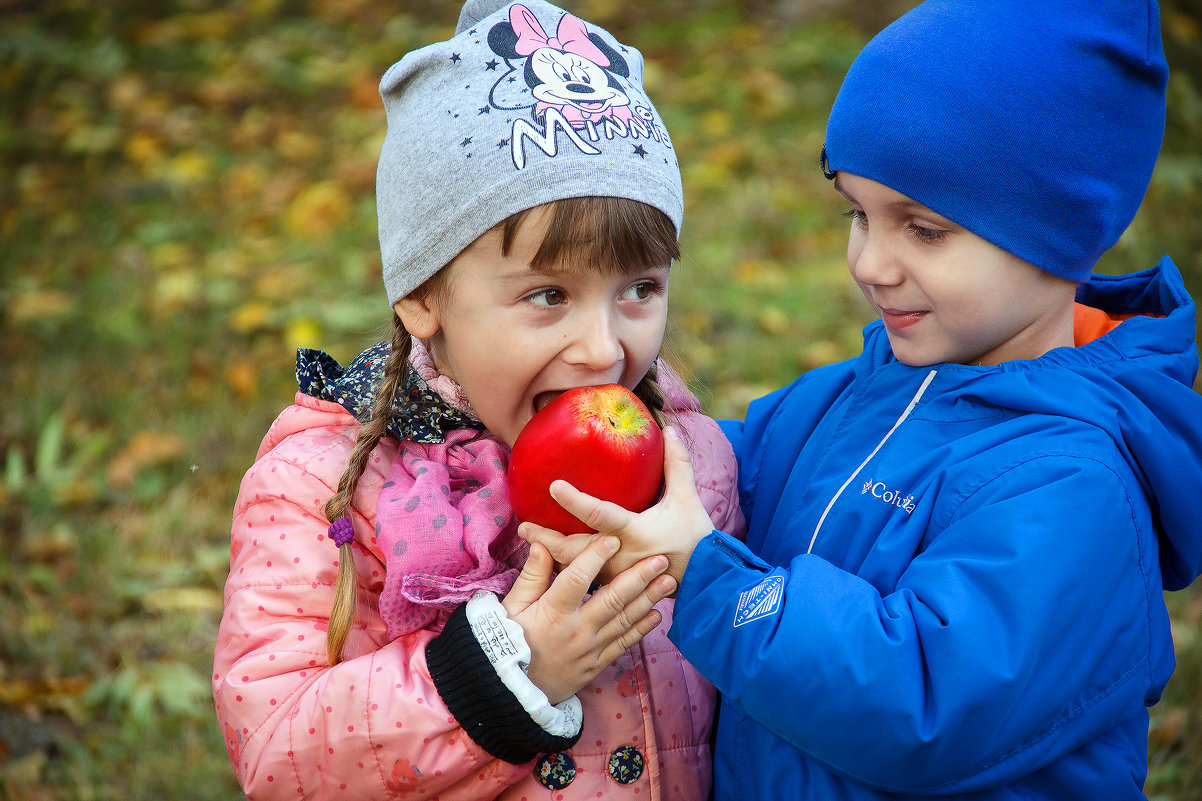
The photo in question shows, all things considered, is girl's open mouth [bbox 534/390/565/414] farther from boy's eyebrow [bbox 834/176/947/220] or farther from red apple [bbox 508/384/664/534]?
boy's eyebrow [bbox 834/176/947/220]

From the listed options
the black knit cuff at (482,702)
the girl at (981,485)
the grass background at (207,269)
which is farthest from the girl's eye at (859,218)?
the black knit cuff at (482,702)

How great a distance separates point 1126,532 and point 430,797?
4.26 ft

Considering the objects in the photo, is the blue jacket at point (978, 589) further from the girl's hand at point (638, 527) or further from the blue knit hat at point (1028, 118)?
the blue knit hat at point (1028, 118)

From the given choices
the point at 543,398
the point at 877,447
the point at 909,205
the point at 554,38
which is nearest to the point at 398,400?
the point at 543,398

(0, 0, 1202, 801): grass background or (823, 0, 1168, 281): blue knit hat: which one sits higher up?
(823, 0, 1168, 281): blue knit hat

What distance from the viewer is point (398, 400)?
83.7 inches

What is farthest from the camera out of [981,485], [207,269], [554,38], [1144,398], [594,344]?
[207,269]

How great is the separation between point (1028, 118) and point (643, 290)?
0.76 m

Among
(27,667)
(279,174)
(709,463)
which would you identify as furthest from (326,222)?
(709,463)

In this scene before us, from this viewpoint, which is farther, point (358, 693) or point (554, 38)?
point (554, 38)

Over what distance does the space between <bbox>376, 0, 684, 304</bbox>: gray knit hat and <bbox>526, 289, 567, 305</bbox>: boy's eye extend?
0.51 feet

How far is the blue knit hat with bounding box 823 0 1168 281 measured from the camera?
68.2 inches

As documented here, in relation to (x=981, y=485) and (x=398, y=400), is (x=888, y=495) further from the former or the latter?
(x=398, y=400)

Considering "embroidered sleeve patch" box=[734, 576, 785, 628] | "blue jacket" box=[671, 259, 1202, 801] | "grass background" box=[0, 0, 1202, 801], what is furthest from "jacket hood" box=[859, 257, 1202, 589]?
"grass background" box=[0, 0, 1202, 801]
